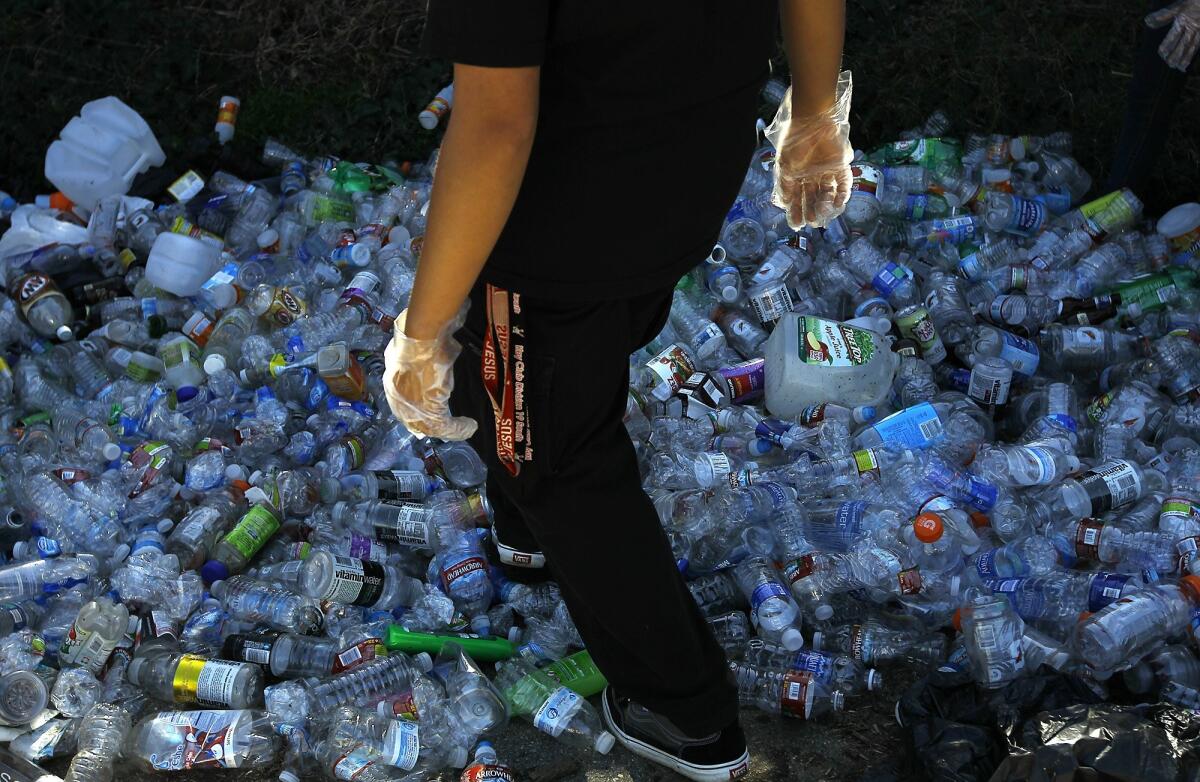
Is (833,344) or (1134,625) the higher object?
(833,344)

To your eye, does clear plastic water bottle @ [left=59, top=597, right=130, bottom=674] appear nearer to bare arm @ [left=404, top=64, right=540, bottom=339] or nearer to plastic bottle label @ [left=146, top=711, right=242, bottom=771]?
plastic bottle label @ [left=146, top=711, right=242, bottom=771]

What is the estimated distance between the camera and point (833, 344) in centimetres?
381

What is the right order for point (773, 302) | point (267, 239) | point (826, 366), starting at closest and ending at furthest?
1. point (826, 366)
2. point (773, 302)
3. point (267, 239)

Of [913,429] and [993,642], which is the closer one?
[993,642]

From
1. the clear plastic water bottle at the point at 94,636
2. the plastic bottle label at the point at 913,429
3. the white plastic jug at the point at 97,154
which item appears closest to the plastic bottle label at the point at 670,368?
the plastic bottle label at the point at 913,429

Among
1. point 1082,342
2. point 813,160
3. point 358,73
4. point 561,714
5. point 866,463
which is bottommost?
point 561,714

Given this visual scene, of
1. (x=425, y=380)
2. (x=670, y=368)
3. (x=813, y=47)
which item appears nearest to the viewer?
(x=425, y=380)

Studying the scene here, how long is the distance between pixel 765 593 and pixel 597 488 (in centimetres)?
95

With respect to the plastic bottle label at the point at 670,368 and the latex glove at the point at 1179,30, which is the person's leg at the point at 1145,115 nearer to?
the latex glove at the point at 1179,30

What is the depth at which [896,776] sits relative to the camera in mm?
2830

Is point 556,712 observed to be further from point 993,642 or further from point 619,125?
point 619,125

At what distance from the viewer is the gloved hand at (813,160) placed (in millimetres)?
2818

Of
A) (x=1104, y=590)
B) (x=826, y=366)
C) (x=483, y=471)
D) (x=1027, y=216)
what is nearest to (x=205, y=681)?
(x=483, y=471)

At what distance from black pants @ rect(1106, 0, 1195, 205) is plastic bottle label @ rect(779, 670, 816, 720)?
248cm
